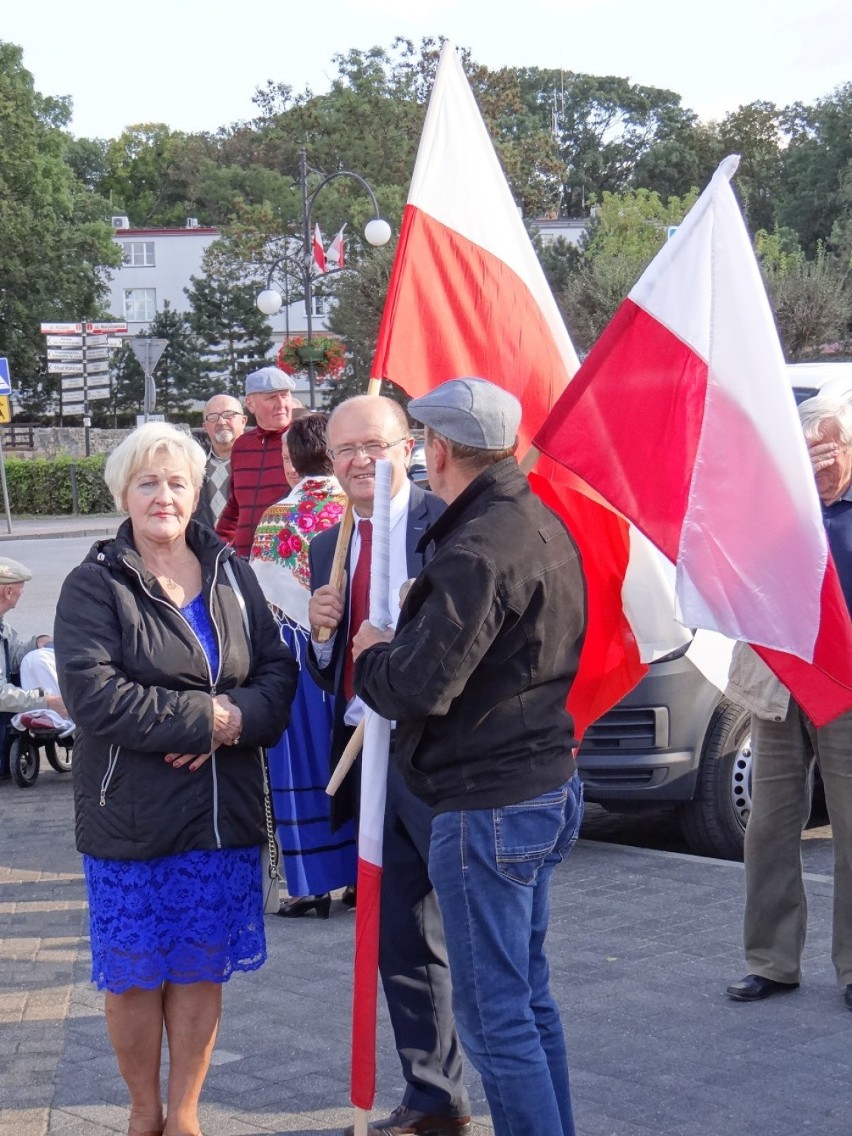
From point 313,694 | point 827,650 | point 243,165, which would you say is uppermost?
point 243,165

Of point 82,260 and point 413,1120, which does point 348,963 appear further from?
point 82,260

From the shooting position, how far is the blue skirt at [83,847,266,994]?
383cm

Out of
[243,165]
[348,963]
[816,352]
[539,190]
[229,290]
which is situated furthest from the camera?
[243,165]

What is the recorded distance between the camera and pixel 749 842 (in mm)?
5211

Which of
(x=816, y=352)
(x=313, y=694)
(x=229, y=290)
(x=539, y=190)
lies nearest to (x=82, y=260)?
(x=229, y=290)

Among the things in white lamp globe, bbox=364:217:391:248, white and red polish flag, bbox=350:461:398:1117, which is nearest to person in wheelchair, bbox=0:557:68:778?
white and red polish flag, bbox=350:461:398:1117

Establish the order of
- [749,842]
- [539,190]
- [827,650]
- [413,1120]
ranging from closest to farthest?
[827,650], [413,1120], [749,842], [539,190]

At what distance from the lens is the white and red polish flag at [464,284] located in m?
4.36

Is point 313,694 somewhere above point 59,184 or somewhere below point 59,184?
below

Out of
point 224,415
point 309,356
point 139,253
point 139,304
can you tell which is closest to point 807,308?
point 309,356

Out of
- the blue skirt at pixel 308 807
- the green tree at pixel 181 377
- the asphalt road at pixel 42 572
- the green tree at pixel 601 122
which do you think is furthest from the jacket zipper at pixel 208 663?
the green tree at pixel 601 122

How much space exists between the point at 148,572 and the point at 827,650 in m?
1.73

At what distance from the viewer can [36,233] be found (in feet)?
189

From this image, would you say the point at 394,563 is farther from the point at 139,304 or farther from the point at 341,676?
the point at 139,304
